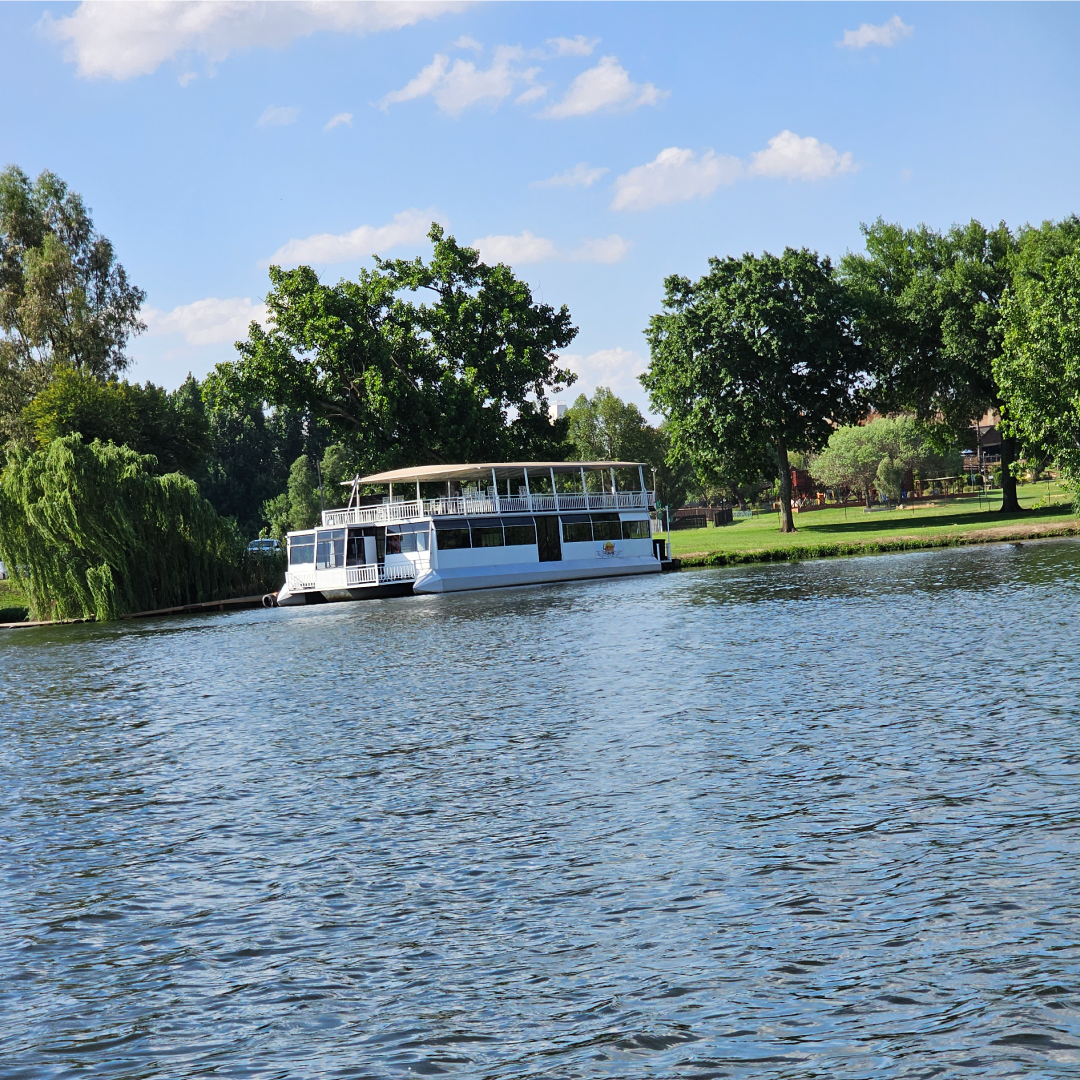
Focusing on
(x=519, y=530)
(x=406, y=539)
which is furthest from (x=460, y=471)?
(x=406, y=539)

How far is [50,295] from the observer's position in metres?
69.1

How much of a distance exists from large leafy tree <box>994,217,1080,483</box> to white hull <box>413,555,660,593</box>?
2127 cm

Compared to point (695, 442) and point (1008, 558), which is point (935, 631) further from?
point (695, 442)

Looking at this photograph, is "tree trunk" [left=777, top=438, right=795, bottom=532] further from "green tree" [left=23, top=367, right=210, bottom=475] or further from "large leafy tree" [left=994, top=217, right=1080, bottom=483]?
"green tree" [left=23, top=367, right=210, bottom=475]

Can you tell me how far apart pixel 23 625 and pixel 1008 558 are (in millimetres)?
46549

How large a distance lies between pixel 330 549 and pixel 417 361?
1758cm

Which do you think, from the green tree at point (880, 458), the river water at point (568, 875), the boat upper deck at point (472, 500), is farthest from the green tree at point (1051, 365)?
the green tree at point (880, 458)

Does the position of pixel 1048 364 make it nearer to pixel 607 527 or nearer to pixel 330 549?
pixel 607 527

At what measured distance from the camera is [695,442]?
7669cm

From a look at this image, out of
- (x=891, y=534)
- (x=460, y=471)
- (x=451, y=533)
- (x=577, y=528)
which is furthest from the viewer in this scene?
(x=891, y=534)

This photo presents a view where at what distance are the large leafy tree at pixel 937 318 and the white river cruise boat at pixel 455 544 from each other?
24.2m

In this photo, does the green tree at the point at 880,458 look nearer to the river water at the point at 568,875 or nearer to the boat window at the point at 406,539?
the boat window at the point at 406,539

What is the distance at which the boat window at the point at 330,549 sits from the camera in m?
58.8

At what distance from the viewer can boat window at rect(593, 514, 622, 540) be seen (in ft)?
215
